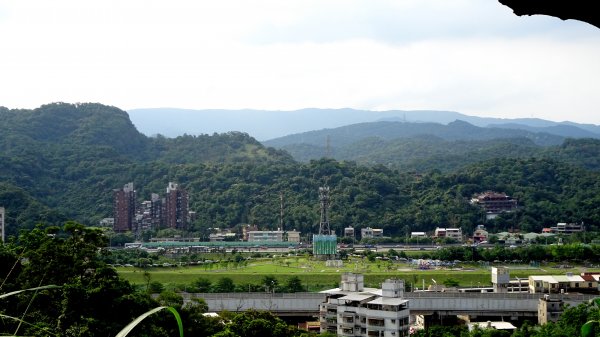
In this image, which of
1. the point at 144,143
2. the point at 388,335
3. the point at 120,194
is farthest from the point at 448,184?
the point at 388,335

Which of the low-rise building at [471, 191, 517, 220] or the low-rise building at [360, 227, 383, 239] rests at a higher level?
the low-rise building at [471, 191, 517, 220]

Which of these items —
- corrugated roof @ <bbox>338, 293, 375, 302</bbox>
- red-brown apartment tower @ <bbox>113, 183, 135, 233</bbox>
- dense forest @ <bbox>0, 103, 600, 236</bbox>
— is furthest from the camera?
dense forest @ <bbox>0, 103, 600, 236</bbox>

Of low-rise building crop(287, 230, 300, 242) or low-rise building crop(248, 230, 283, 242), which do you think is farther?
low-rise building crop(287, 230, 300, 242)

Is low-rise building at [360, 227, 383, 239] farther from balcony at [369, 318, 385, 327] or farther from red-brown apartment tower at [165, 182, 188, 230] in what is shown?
balcony at [369, 318, 385, 327]

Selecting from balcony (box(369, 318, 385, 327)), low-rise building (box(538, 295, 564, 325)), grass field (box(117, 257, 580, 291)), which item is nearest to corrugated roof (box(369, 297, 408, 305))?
balcony (box(369, 318, 385, 327))

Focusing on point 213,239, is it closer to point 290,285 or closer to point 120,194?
point 120,194

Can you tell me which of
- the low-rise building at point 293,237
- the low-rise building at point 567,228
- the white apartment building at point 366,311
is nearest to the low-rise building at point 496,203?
the low-rise building at point 567,228
